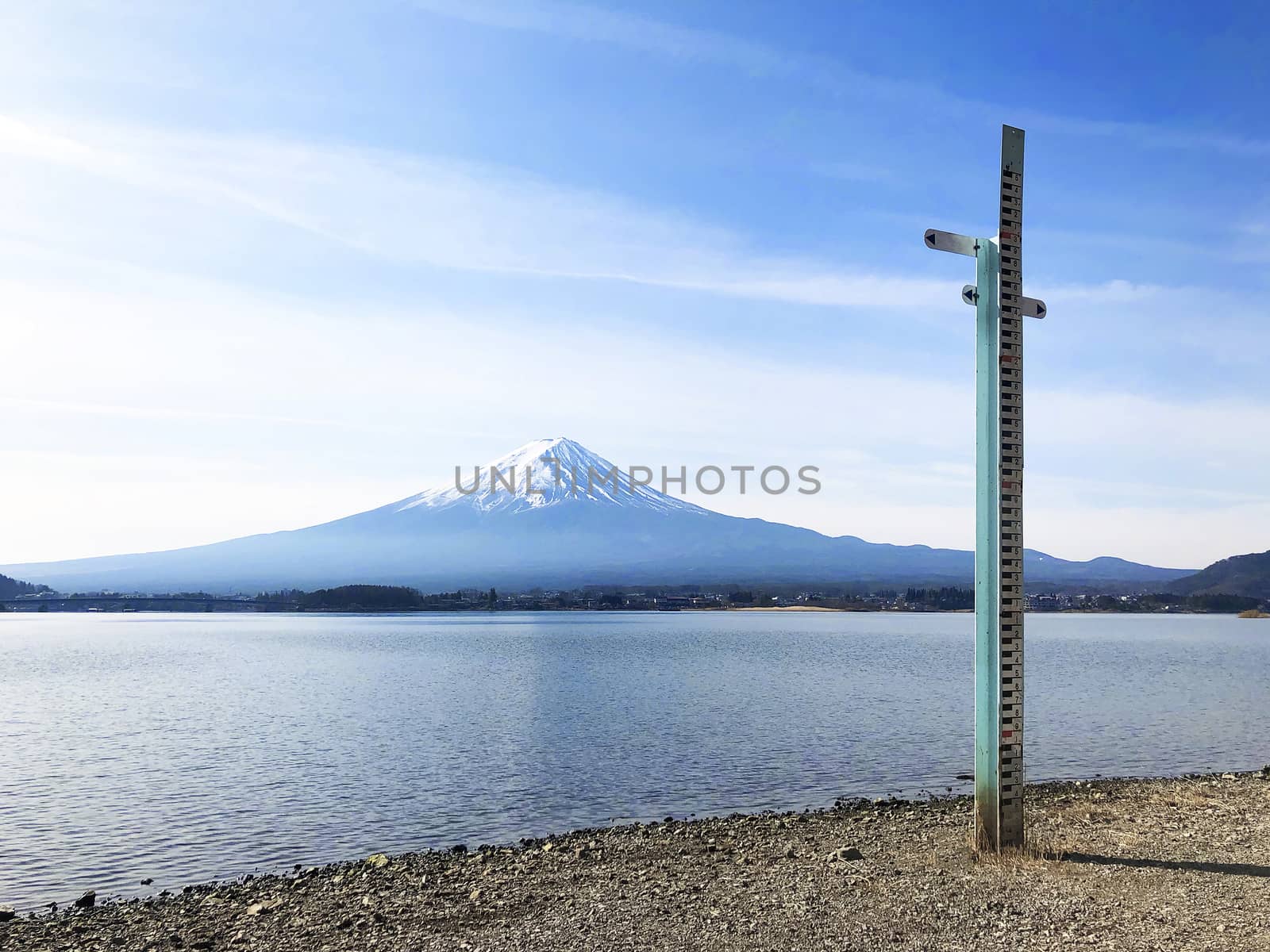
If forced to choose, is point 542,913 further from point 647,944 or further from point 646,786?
point 646,786

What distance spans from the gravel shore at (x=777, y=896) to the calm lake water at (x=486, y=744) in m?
2.99

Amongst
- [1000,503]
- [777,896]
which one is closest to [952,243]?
[1000,503]

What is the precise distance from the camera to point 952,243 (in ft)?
33.3

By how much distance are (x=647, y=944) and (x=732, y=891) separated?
5.30 feet

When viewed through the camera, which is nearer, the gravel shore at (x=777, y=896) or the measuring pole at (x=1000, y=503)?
the gravel shore at (x=777, y=896)

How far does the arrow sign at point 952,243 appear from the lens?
33.1 feet

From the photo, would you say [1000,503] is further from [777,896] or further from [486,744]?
[486,744]

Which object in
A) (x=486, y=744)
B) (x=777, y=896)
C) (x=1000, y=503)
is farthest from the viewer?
(x=486, y=744)

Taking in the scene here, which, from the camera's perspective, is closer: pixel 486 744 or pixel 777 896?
pixel 777 896

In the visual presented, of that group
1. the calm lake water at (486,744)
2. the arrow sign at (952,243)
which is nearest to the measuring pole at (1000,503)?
the arrow sign at (952,243)

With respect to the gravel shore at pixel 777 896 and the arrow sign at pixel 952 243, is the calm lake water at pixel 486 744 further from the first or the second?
the arrow sign at pixel 952 243

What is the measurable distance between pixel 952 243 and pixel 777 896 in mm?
6544

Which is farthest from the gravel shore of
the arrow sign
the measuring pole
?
the arrow sign

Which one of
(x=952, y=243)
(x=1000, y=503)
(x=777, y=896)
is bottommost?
(x=777, y=896)
